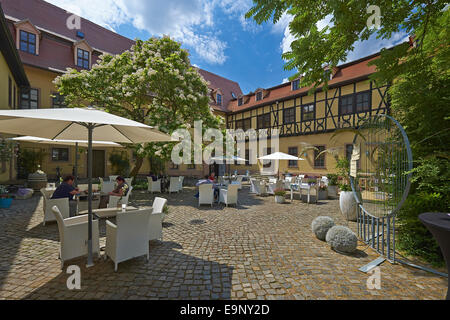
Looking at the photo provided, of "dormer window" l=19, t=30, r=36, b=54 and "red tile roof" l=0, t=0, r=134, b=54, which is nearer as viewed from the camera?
"dormer window" l=19, t=30, r=36, b=54

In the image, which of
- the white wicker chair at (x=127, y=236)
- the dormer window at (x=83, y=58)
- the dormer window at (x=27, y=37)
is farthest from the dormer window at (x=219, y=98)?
the white wicker chair at (x=127, y=236)

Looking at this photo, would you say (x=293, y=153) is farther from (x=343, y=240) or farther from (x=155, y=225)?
(x=155, y=225)

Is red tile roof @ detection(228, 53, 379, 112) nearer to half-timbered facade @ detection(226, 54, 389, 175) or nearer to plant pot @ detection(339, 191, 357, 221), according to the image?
half-timbered facade @ detection(226, 54, 389, 175)

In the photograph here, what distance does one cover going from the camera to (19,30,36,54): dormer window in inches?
593

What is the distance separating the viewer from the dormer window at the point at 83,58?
57.9ft

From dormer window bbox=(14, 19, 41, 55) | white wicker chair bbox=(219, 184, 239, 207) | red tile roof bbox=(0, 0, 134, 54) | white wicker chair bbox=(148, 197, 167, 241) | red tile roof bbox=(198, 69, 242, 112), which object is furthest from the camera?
red tile roof bbox=(198, 69, 242, 112)

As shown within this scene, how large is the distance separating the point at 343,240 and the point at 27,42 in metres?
22.7

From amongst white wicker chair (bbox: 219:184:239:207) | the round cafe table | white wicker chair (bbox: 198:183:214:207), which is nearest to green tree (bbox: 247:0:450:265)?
the round cafe table

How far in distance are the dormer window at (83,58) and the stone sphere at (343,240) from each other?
21.9 meters

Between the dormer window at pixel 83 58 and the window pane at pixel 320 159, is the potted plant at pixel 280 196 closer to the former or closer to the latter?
the window pane at pixel 320 159

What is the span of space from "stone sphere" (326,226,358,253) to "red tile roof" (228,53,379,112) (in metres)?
9.54

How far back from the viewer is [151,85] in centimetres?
1071
